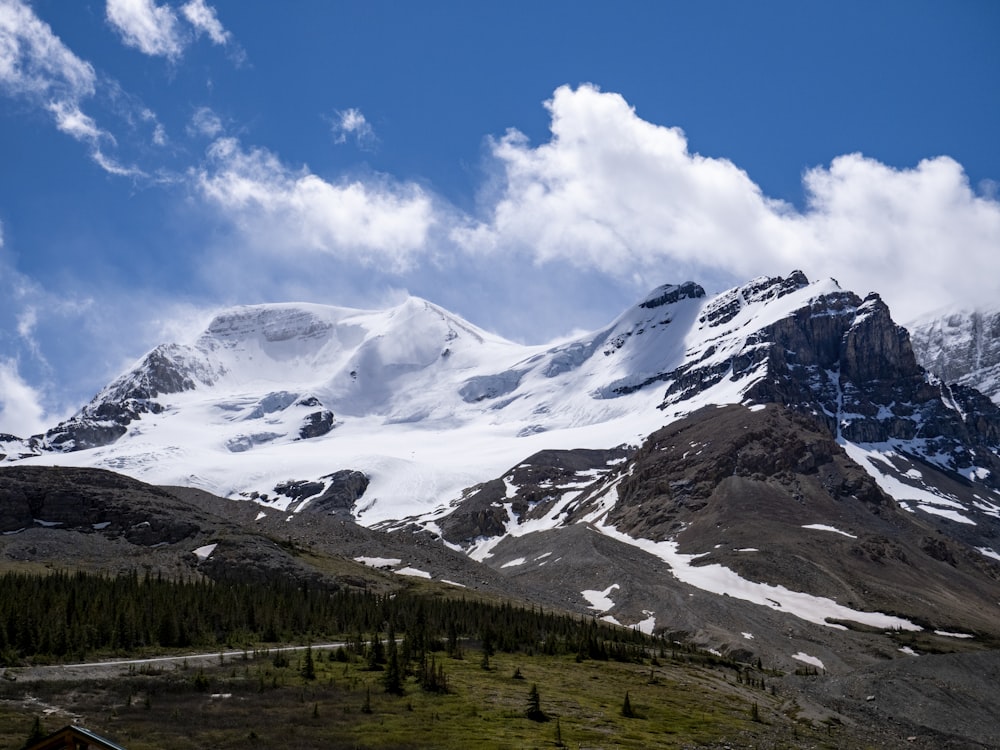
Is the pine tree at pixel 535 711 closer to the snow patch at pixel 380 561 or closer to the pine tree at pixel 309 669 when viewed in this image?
the pine tree at pixel 309 669

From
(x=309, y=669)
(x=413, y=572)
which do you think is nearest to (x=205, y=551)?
(x=413, y=572)

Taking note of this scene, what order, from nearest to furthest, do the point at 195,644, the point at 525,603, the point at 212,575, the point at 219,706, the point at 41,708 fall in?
the point at 41,708
the point at 219,706
the point at 195,644
the point at 212,575
the point at 525,603

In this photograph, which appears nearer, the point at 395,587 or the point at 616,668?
the point at 616,668

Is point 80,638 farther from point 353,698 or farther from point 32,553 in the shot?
point 32,553

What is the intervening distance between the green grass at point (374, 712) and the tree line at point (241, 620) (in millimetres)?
12359

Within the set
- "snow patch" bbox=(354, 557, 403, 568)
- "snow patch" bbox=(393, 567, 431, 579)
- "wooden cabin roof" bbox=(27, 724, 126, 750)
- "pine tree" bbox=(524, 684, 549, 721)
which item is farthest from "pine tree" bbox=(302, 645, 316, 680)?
"snow patch" bbox=(354, 557, 403, 568)

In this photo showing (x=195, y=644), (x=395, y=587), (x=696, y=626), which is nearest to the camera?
(x=195, y=644)

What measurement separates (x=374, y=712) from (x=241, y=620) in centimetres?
4444

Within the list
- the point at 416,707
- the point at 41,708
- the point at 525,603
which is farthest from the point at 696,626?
the point at 41,708

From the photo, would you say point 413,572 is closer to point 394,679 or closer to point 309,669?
point 309,669

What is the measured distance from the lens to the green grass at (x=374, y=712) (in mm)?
53188

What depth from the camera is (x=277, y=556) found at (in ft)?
496

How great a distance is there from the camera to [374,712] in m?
62.7

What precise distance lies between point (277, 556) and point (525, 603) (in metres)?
41.0
